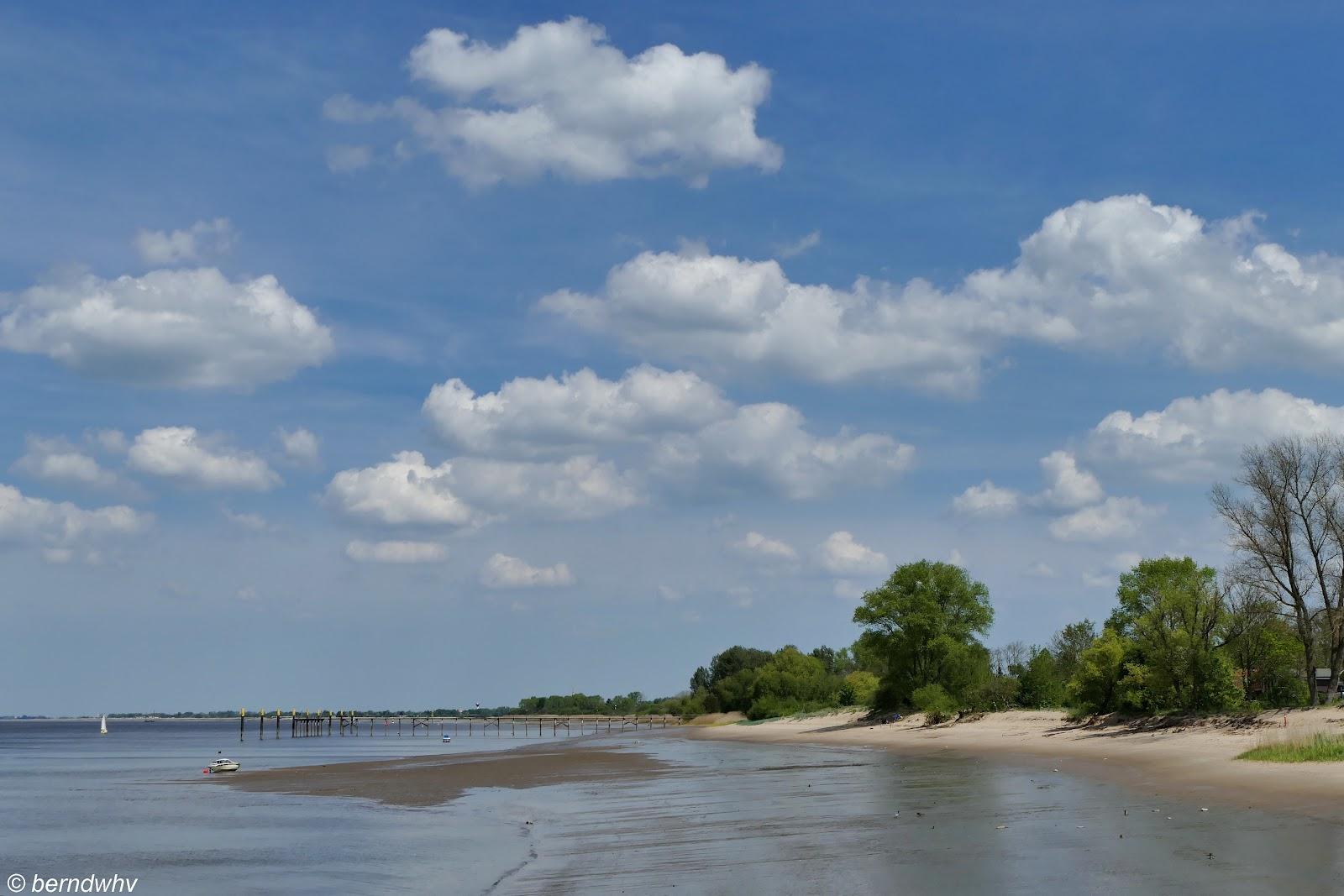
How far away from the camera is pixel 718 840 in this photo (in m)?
21.7

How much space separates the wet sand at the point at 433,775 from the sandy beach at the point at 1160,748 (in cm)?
1422

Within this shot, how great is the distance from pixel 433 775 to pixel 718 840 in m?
33.5

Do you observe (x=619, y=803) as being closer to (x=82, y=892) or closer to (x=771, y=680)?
(x=82, y=892)

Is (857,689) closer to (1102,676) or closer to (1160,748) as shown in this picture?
(1102,676)

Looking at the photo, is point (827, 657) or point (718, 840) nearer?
point (718, 840)

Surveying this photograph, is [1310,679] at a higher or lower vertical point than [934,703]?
higher

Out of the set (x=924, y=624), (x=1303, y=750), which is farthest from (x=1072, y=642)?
(x=1303, y=750)

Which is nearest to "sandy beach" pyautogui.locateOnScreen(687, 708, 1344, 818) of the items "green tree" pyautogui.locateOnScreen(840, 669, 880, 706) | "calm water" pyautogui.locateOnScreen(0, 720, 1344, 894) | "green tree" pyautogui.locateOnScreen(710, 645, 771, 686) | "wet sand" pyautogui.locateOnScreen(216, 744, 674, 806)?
"calm water" pyautogui.locateOnScreen(0, 720, 1344, 894)

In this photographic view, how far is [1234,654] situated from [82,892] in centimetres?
4318

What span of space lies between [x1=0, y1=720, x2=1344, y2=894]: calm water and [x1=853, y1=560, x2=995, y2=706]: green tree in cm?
3646

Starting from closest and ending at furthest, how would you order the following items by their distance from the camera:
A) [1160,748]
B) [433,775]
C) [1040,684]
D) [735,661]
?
[1160,748], [433,775], [1040,684], [735,661]

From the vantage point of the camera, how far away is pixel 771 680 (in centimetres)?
12588

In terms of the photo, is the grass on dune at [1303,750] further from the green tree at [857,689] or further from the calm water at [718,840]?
the green tree at [857,689]

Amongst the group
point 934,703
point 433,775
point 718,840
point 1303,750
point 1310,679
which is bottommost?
point 433,775
